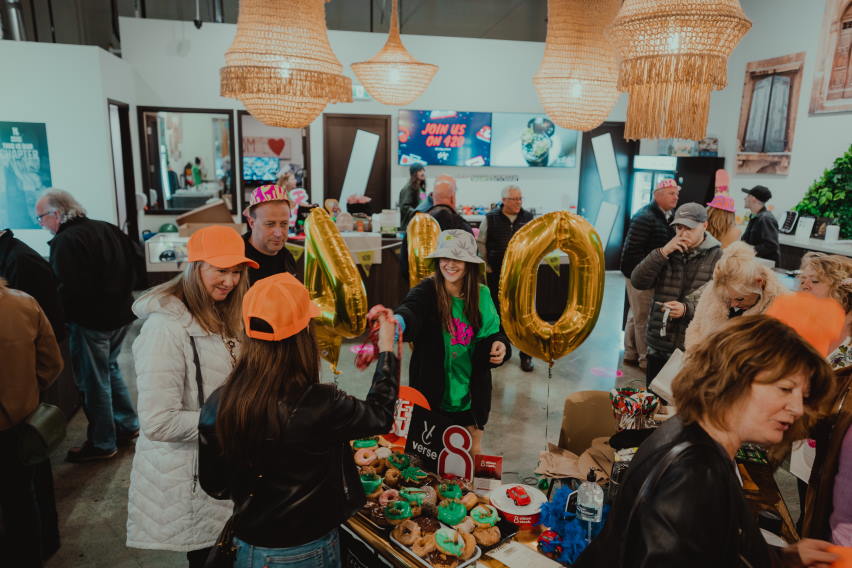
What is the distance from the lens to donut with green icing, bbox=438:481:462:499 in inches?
80.6

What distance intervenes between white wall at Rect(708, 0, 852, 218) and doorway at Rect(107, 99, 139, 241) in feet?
25.8

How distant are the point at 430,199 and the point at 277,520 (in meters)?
3.95

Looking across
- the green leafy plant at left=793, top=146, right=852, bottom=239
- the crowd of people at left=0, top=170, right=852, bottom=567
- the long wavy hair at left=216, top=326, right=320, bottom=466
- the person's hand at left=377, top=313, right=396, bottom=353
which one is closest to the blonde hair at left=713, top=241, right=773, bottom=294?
the crowd of people at left=0, top=170, right=852, bottom=567

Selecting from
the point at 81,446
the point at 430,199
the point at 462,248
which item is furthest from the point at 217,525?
the point at 430,199

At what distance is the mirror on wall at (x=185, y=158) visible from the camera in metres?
8.25


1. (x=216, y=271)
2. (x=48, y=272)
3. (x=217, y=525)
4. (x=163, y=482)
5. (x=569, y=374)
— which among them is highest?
(x=216, y=271)

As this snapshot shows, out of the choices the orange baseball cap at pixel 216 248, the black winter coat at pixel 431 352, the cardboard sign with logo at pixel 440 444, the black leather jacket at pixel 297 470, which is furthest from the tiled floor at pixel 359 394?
the orange baseball cap at pixel 216 248

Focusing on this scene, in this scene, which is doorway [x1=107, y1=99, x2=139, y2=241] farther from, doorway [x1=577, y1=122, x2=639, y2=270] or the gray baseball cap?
the gray baseball cap

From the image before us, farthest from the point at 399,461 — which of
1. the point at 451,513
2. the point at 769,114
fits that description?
the point at 769,114

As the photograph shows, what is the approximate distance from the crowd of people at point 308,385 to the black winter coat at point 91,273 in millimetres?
11

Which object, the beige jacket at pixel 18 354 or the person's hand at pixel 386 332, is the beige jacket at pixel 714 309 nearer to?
the person's hand at pixel 386 332

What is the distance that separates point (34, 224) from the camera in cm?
674

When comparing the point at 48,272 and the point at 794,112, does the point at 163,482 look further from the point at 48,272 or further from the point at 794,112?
the point at 794,112

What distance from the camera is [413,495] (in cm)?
201
